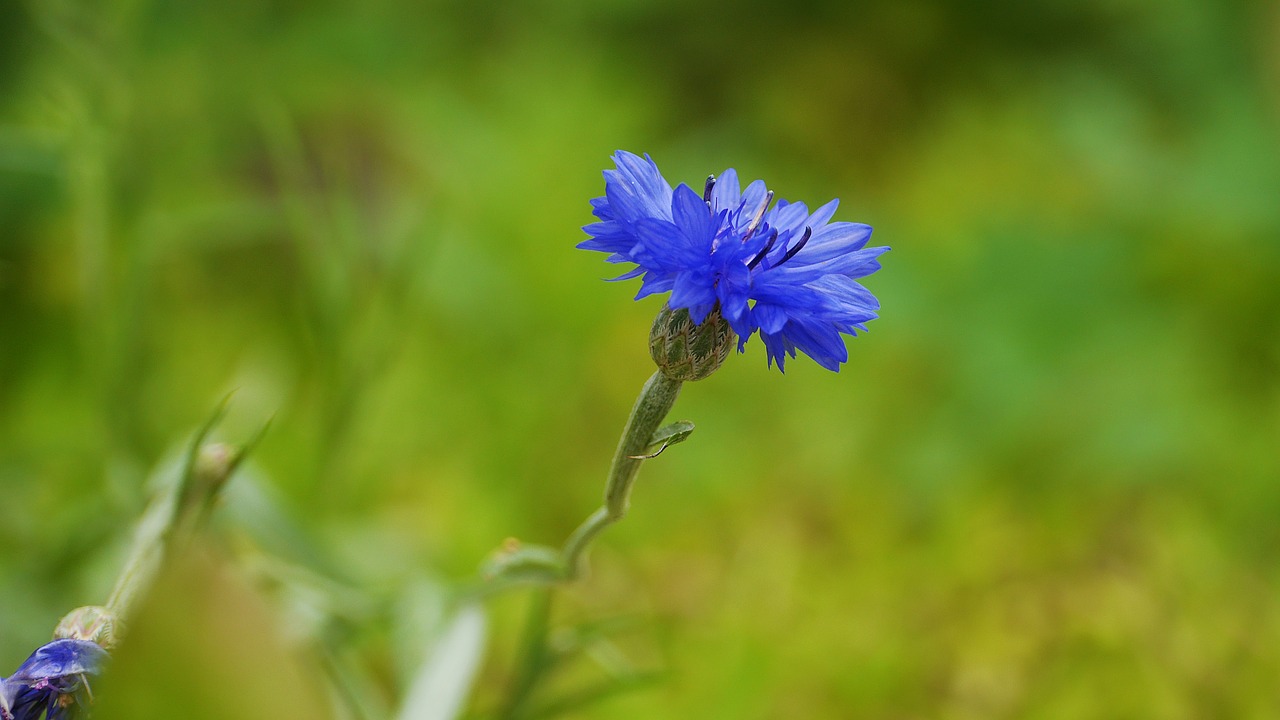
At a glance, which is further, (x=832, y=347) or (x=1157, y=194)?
(x=1157, y=194)

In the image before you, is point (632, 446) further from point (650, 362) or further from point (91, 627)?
point (650, 362)

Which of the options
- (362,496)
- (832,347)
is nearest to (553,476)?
(362,496)

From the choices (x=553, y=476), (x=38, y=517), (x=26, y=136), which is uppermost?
(x=26, y=136)

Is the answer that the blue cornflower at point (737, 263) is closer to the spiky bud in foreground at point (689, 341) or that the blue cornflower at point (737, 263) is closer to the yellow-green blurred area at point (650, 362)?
the spiky bud in foreground at point (689, 341)

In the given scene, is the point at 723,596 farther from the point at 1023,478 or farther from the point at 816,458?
the point at 1023,478

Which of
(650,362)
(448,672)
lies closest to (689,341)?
(448,672)
